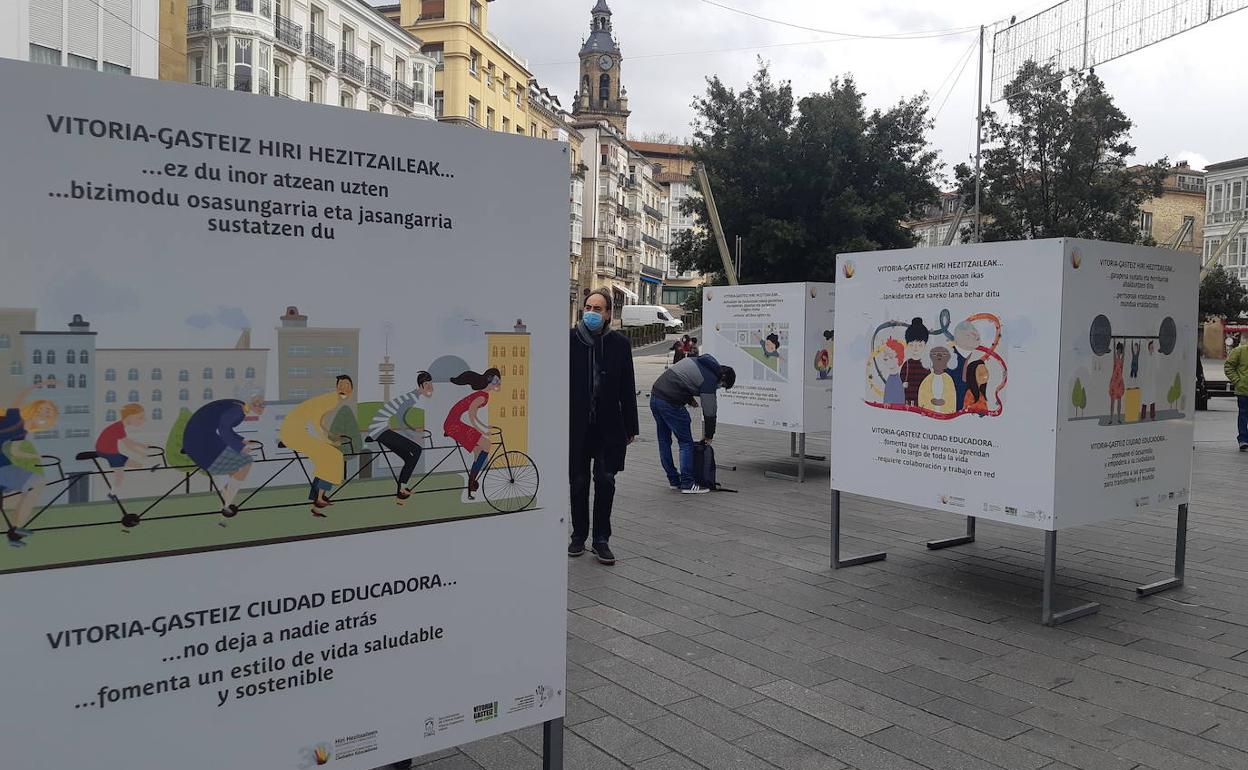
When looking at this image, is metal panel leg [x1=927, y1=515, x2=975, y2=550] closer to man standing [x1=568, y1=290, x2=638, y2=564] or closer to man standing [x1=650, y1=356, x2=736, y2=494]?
man standing [x1=568, y1=290, x2=638, y2=564]

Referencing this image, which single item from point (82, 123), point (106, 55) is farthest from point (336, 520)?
point (106, 55)

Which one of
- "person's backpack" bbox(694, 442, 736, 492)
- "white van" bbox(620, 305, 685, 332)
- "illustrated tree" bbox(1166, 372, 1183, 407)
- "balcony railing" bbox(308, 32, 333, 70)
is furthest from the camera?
"white van" bbox(620, 305, 685, 332)

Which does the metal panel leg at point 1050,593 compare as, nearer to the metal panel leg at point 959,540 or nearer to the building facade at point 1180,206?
the metal panel leg at point 959,540

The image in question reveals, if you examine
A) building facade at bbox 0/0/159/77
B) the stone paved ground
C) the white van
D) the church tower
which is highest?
the church tower

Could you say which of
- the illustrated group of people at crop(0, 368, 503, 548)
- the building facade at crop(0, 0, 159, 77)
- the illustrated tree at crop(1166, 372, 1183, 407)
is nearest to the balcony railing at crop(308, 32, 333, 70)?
the building facade at crop(0, 0, 159, 77)

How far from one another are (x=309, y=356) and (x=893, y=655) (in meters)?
3.65

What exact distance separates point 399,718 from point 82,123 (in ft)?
5.30

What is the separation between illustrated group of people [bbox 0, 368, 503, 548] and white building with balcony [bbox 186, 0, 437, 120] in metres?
33.2

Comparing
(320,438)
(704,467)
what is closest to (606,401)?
(704,467)

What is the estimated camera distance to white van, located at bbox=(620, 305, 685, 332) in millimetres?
72062

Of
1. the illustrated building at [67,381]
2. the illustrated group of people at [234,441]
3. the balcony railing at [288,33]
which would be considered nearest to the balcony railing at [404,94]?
the balcony railing at [288,33]

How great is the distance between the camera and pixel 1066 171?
28703mm

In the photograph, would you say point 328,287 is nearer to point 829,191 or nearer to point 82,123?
point 82,123

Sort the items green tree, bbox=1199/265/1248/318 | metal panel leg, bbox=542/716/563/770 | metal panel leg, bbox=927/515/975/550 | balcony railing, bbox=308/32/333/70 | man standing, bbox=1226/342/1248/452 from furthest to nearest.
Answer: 1. balcony railing, bbox=308/32/333/70
2. green tree, bbox=1199/265/1248/318
3. man standing, bbox=1226/342/1248/452
4. metal panel leg, bbox=927/515/975/550
5. metal panel leg, bbox=542/716/563/770
